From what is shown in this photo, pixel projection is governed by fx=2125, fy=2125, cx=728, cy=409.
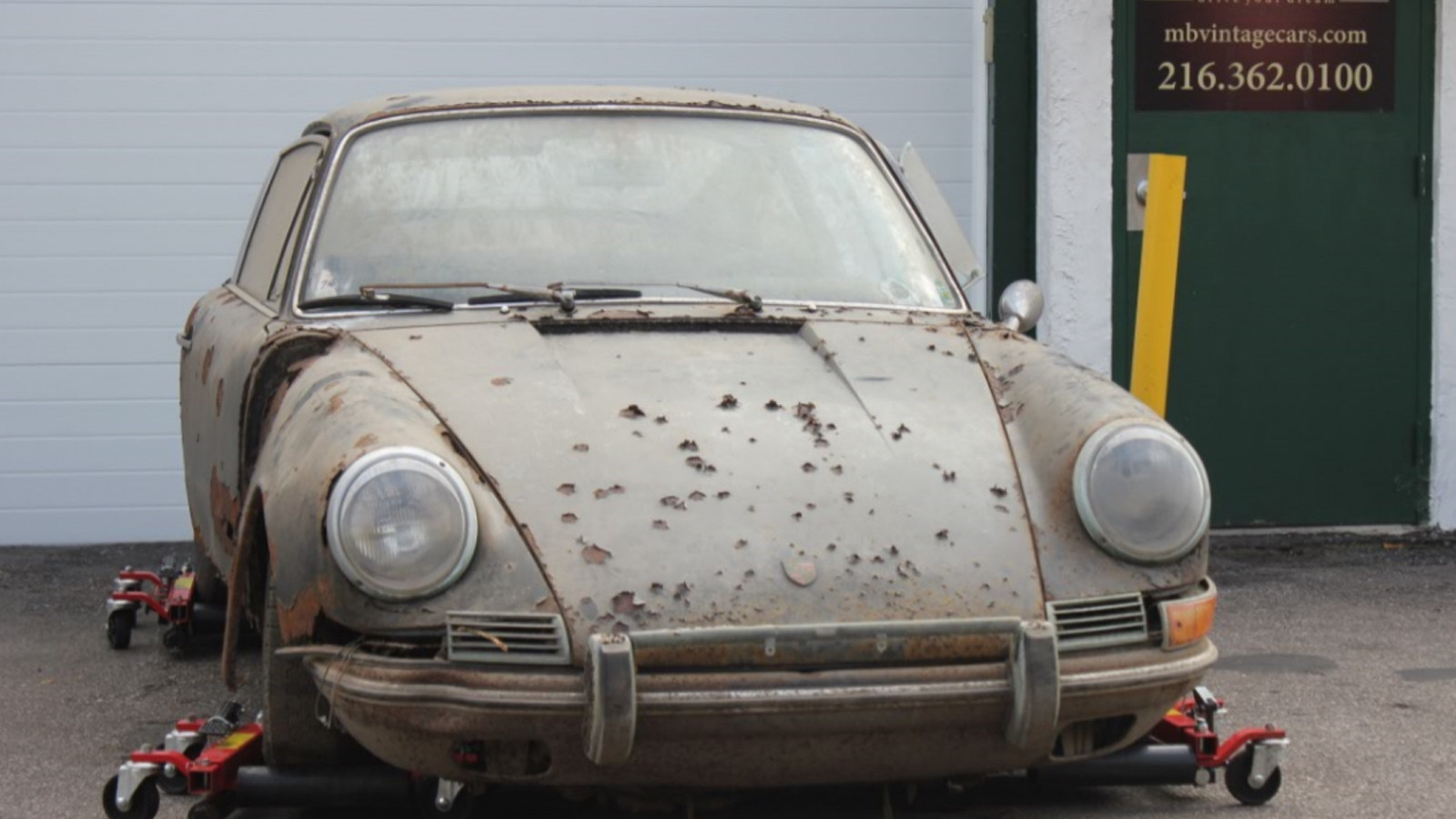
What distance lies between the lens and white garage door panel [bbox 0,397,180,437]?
968cm

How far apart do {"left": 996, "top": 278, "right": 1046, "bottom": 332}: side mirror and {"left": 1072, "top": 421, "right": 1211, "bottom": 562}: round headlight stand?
1175mm

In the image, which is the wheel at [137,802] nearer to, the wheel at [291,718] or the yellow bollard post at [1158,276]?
the wheel at [291,718]

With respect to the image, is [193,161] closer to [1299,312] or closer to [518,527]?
[1299,312]

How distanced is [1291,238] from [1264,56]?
0.85m

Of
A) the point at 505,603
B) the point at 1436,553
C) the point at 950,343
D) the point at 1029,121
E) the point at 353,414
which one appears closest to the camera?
the point at 505,603

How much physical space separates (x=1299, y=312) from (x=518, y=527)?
6.59 metres

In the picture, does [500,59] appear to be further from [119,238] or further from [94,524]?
[94,524]

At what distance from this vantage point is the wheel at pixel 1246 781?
15.3ft

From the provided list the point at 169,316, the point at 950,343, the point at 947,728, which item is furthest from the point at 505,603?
the point at 169,316

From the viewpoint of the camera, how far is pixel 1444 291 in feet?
32.0

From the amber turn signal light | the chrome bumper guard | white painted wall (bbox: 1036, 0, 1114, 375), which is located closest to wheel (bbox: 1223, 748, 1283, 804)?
the amber turn signal light

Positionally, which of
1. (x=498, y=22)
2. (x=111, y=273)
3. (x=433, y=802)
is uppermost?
(x=498, y=22)

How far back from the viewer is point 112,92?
9.61 meters

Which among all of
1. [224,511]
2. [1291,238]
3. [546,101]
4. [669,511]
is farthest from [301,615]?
[1291,238]
